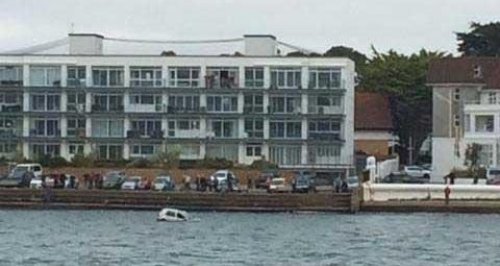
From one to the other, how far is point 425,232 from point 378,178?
2844 cm

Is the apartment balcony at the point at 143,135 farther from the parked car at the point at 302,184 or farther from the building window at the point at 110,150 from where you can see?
the parked car at the point at 302,184

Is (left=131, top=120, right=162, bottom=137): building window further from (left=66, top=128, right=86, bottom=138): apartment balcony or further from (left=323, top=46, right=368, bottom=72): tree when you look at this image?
(left=323, top=46, right=368, bottom=72): tree

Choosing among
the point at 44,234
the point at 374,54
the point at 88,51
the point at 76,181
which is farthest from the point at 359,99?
the point at 44,234

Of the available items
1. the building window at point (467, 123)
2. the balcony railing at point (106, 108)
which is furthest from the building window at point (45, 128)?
the building window at point (467, 123)

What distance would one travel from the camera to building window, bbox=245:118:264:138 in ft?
409

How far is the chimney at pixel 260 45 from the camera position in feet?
422

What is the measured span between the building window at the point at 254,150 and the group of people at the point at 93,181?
15709 millimetres

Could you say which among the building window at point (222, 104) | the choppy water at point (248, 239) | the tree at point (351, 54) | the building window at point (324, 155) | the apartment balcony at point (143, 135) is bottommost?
the choppy water at point (248, 239)

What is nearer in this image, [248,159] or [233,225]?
[233,225]

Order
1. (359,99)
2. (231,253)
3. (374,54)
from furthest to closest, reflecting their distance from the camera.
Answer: (374,54) < (359,99) < (231,253)

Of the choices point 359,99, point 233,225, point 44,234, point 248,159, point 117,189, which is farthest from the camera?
point 359,99

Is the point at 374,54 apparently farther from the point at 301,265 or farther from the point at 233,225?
the point at 301,265

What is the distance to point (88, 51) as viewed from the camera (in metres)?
131

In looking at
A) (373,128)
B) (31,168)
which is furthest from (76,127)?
(373,128)
